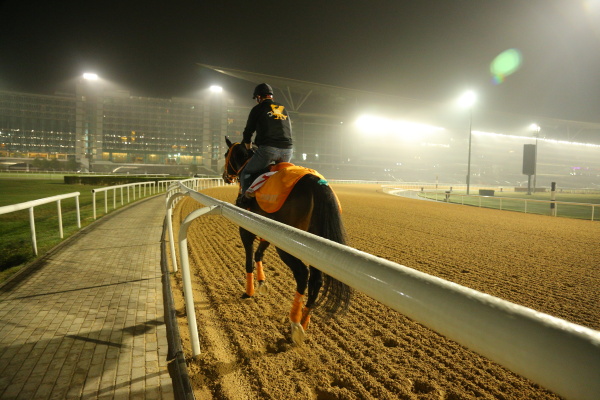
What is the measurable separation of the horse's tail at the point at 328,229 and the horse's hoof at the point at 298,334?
232 millimetres

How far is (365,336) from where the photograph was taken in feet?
8.73

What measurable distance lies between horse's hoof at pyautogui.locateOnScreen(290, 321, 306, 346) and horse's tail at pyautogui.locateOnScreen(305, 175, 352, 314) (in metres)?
0.23

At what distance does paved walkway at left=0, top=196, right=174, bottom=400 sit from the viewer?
1.91 meters

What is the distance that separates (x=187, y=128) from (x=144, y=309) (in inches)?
2879

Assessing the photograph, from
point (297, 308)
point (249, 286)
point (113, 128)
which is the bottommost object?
point (249, 286)

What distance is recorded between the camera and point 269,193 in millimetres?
3002

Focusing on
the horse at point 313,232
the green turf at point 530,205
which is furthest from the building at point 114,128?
the horse at point 313,232

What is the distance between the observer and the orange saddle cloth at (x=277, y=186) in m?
2.87

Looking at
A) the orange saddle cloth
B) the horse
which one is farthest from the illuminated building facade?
the horse

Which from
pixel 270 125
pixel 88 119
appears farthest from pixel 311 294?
pixel 88 119

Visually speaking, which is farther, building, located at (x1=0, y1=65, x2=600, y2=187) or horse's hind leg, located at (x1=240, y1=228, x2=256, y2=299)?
building, located at (x1=0, y1=65, x2=600, y2=187)

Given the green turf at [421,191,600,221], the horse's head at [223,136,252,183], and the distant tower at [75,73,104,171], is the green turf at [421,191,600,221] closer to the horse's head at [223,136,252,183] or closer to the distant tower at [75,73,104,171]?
the horse's head at [223,136,252,183]

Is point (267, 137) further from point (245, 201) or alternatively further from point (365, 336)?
point (365, 336)

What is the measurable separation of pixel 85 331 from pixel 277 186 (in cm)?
191
